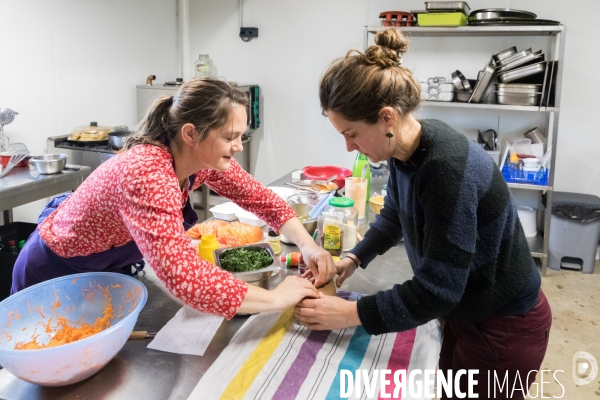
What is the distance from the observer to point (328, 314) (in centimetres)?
120

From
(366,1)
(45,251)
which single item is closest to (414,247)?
(45,251)

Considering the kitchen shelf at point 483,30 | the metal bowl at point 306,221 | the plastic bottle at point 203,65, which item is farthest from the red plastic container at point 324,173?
the plastic bottle at point 203,65

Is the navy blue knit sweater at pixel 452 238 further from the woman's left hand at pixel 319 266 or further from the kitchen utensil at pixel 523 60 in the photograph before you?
the kitchen utensil at pixel 523 60

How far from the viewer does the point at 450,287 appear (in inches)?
42.3

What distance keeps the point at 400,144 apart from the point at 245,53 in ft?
11.6

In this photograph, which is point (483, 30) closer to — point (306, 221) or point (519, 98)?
point (519, 98)

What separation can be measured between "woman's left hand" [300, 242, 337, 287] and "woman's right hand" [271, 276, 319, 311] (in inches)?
4.0

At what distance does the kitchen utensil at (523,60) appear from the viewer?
330cm

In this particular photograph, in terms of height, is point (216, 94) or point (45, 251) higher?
point (216, 94)

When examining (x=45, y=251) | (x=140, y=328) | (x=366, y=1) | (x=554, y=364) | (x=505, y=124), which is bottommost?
(x=554, y=364)

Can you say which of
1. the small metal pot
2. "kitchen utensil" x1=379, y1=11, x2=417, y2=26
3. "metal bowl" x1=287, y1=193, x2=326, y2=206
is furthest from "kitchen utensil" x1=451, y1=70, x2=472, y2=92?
the small metal pot

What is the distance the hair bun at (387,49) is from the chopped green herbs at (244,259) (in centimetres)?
58

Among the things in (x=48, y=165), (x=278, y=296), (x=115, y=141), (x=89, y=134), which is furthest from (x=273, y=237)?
(x=89, y=134)

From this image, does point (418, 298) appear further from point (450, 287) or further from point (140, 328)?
point (140, 328)
